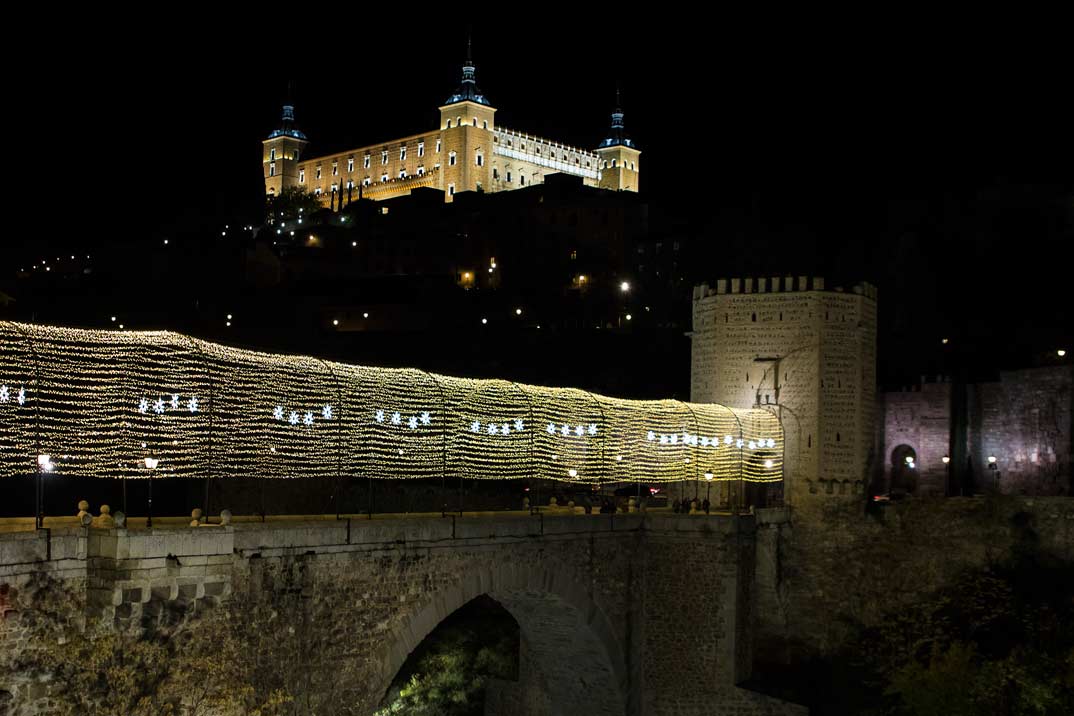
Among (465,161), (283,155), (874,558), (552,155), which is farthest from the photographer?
(283,155)

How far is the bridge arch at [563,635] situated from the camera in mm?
21359

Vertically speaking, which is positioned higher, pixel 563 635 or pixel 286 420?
pixel 286 420

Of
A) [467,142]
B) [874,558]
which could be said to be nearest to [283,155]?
[467,142]

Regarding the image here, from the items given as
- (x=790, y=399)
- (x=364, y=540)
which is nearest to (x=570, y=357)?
(x=790, y=399)

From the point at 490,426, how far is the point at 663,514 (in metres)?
5.86

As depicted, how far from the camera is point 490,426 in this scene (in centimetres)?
2294

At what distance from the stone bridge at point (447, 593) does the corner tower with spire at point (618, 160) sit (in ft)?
339

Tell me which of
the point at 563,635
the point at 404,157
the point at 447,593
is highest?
the point at 404,157

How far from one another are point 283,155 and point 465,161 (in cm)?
3255

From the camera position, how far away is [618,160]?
13050 cm

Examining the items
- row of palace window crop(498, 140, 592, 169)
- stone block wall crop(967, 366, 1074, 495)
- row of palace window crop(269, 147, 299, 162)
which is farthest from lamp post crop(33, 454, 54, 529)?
row of palace window crop(269, 147, 299, 162)

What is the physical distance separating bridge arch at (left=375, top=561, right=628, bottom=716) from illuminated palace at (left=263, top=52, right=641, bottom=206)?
9643 centimetres

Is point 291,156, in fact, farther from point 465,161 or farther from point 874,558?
point 874,558

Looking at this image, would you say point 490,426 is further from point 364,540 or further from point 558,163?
point 558,163
